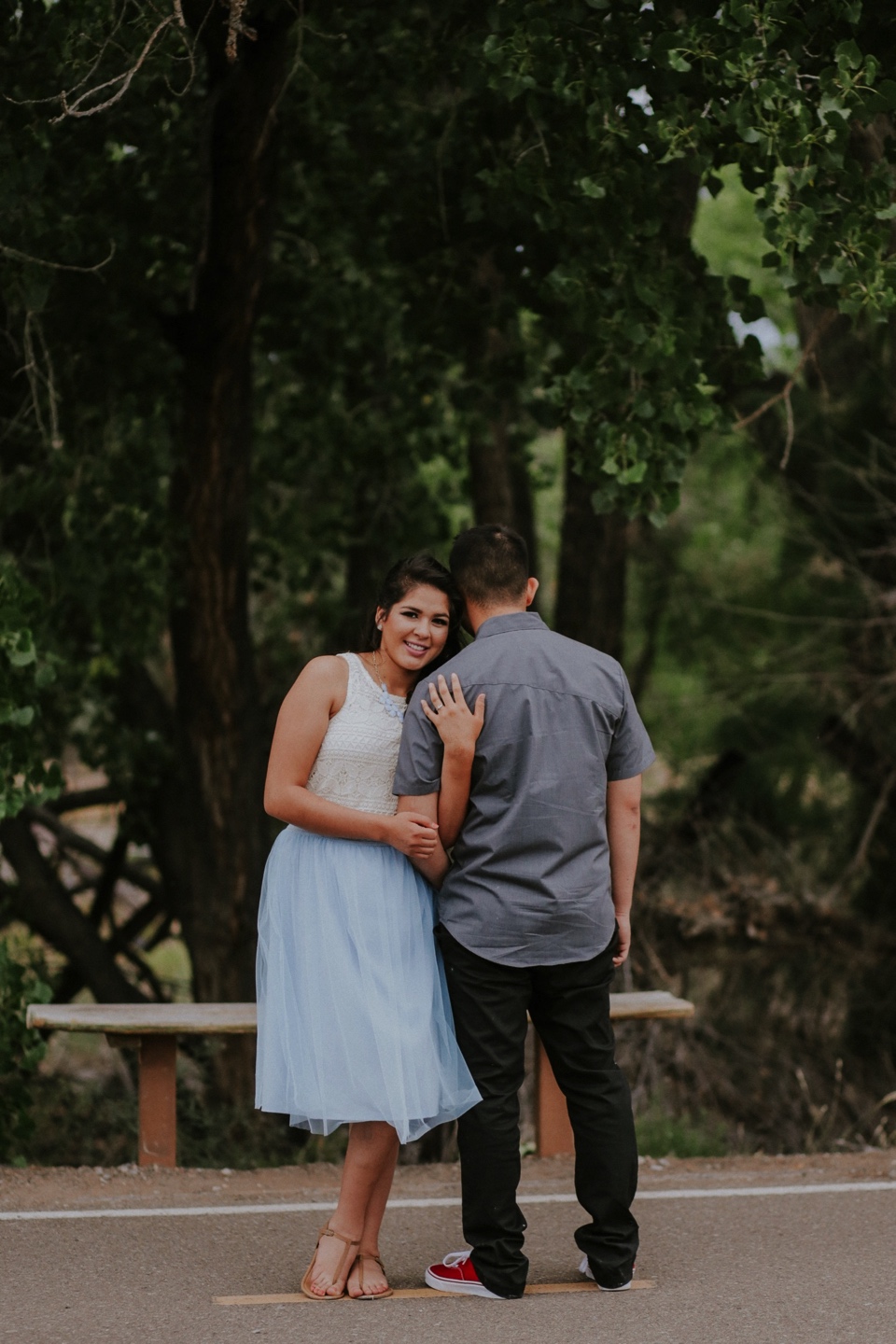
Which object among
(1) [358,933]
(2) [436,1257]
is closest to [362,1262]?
(2) [436,1257]

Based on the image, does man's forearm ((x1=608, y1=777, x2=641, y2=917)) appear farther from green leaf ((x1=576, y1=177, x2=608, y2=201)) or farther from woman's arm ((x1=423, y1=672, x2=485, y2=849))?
green leaf ((x1=576, y1=177, x2=608, y2=201))

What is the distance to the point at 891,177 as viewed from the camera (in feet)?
16.6

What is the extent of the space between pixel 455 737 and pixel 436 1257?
163 centimetres

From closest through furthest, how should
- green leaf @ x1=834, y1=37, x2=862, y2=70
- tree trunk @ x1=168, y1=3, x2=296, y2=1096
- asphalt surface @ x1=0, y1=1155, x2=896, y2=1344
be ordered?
asphalt surface @ x1=0, y1=1155, x2=896, y2=1344 < green leaf @ x1=834, y1=37, x2=862, y2=70 < tree trunk @ x1=168, y1=3, x2=296, y2=1096

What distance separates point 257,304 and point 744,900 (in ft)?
16.9

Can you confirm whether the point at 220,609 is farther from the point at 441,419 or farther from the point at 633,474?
the point at 633,474

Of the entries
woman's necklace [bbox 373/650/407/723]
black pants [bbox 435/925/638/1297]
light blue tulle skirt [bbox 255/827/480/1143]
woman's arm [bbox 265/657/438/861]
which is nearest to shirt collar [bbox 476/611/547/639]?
woman's necklace [bbox 373/650/407/723]

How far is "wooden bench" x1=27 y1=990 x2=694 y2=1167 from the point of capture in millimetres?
5293

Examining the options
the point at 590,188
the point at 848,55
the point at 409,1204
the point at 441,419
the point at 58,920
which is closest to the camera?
the point at 848,55

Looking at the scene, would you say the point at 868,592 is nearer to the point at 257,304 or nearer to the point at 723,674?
the point at 723,674

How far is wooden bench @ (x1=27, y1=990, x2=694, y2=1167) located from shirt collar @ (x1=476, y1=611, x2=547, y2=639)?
1988 millimetres

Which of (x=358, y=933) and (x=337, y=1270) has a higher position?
(x=358, y=933)

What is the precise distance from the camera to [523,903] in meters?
3.91

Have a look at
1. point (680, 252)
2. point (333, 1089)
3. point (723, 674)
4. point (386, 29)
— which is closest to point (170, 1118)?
point (333, 1089)
